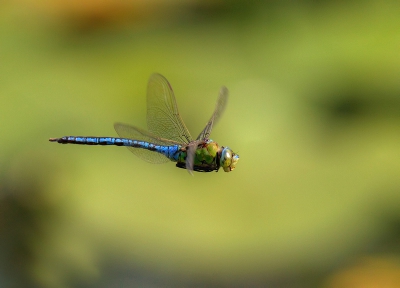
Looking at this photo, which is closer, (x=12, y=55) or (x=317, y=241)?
(x=317, y=241)

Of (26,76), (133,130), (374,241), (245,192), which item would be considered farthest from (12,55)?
(374,241)

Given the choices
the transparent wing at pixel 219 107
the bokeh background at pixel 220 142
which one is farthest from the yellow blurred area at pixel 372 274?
the transparent wing at pixel 219 107

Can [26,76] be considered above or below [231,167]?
above

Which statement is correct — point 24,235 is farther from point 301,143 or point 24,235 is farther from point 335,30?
point 335,30

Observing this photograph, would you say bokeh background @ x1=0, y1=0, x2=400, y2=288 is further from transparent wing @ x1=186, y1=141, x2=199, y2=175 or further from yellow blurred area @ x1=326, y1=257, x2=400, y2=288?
transparent wing @ x1=186, y1=141, x2=199, y2=175

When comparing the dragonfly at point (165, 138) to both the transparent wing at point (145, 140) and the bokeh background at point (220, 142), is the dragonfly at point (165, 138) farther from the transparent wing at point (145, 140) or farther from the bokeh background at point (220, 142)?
the bokeh background at point (220, 142)

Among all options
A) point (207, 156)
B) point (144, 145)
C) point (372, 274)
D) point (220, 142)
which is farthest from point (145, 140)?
point (372, 274)

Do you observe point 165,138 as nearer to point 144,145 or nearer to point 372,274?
point 144,145
